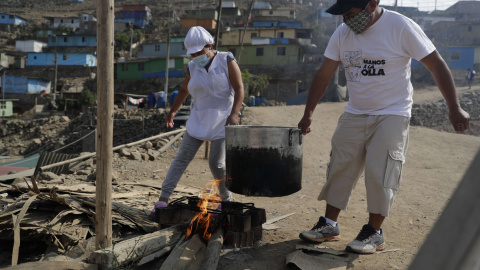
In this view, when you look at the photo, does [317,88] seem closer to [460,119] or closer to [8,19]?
[460,119]

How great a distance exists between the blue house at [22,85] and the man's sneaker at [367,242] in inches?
1736

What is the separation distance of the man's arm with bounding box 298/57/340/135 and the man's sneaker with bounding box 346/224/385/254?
3.13ft

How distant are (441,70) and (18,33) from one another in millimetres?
70399

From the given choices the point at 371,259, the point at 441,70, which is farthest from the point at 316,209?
the point at 441,70

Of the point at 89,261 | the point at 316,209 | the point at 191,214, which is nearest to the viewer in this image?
the point at 89,261

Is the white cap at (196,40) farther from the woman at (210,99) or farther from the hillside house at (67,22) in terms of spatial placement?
the hillside house at (67,22)

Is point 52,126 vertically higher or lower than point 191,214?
lower

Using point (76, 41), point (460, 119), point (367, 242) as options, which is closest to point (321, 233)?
point (367, 242)

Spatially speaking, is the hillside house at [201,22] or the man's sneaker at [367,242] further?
the hillside house at [201,22]

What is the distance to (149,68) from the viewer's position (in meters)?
42.9

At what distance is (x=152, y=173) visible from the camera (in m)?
7.55

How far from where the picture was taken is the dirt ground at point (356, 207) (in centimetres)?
332

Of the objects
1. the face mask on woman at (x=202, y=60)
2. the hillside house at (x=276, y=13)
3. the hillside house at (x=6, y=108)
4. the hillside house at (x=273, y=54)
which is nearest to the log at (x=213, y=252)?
the face mask on woman at (x=202, y=60)

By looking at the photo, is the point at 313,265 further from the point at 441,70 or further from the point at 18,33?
the point at 18,33
